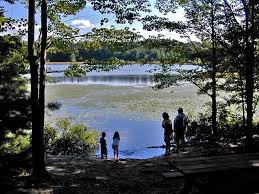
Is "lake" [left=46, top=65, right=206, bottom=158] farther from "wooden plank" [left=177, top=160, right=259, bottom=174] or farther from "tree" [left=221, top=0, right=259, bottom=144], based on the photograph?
"wooden plank" [left=177, top=160, right=259, bottom=174]

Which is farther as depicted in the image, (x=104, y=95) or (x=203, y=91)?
(x=104, y=95)

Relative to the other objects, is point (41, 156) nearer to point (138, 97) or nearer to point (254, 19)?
point (254, 19)

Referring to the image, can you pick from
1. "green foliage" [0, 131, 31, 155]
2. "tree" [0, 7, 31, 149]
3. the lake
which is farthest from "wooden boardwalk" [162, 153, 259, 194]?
the lake

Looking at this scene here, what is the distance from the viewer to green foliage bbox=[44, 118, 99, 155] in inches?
921

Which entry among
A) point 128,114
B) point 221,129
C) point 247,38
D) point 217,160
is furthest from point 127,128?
point 217,160

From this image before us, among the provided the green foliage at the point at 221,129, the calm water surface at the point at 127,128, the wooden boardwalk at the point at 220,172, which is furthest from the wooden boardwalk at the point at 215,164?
the calm water surface at the point at 127,128

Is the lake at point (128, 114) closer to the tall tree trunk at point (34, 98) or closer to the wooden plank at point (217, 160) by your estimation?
the tall tree trunk at point (34, 98)

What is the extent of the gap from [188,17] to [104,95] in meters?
41.0

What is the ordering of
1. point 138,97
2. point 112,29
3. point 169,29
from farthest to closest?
1. point 138,97
2. point 169,29
3. point 112,29

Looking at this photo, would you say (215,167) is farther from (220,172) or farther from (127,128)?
(127,128)

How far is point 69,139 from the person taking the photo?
24.1 metres

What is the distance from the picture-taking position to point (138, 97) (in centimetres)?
5406

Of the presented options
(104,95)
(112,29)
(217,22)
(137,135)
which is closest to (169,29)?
(217,22)

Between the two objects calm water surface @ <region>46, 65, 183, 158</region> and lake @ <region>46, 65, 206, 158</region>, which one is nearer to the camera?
calm water surface @ <region>46, 65, 183, 158</region>
